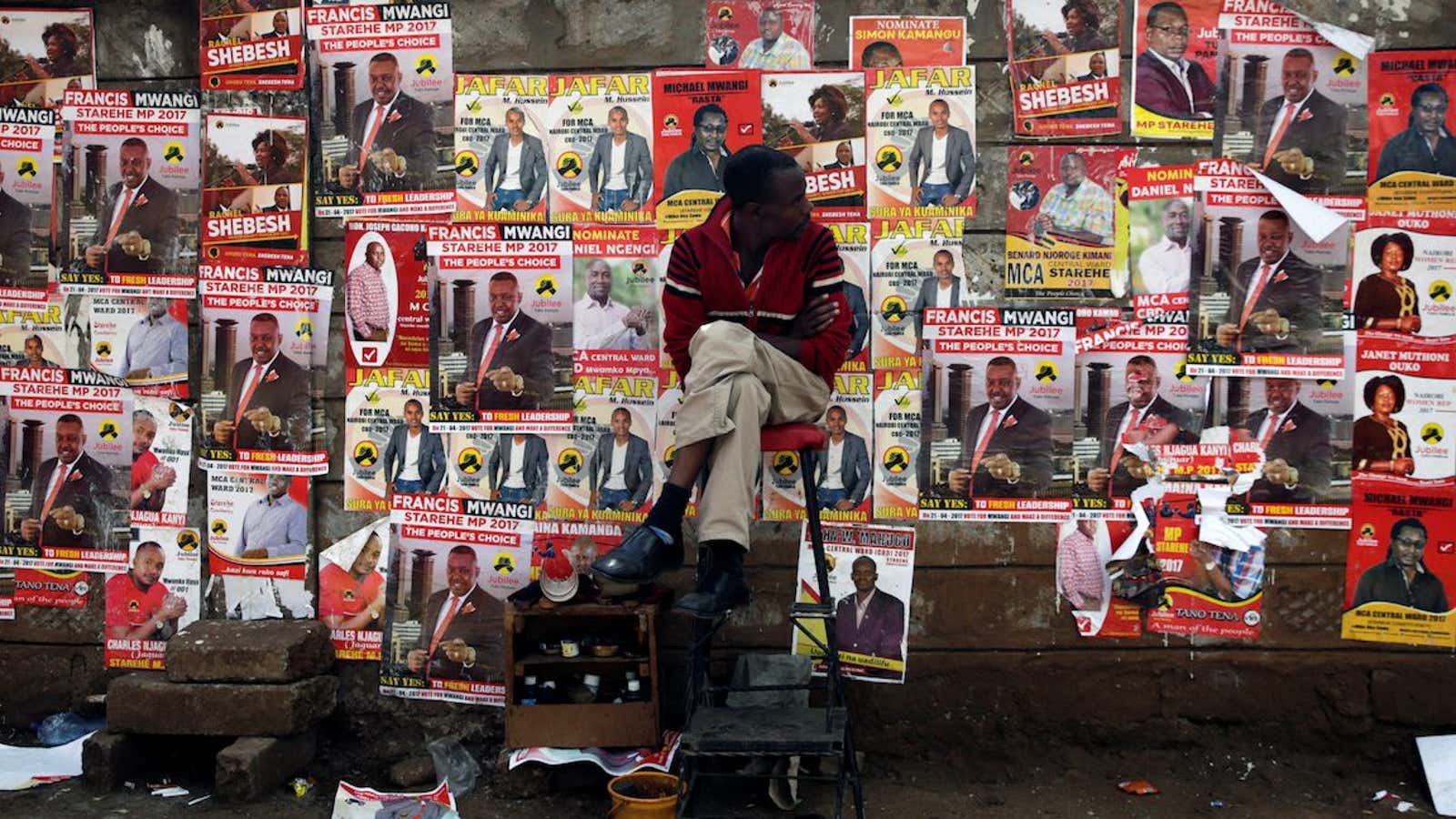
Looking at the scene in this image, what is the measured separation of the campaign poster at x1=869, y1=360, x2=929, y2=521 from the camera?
14.8ft

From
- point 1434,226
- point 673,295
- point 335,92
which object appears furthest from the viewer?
point 335,92

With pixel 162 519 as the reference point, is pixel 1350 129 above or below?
above

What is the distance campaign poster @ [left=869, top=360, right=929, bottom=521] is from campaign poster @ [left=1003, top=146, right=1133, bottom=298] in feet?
1.71

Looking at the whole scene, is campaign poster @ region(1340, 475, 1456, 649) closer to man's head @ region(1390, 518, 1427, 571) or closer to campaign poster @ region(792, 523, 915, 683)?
man's head @ region(1390, 518, 1427, 571)

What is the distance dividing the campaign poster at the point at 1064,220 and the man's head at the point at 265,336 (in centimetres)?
264

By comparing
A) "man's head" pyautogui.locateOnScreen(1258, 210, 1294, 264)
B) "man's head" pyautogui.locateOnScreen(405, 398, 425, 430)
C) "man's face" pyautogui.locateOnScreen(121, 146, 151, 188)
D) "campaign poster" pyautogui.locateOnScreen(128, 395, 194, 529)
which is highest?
"man's face" pyautogui.locateOnScreen(121, 146, 151, 188)

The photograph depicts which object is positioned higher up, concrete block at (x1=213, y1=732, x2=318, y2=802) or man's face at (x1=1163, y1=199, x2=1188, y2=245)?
man's face at (x1=1163, y1=199, x2=1188, y2=245)

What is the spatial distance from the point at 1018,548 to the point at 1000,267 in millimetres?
981

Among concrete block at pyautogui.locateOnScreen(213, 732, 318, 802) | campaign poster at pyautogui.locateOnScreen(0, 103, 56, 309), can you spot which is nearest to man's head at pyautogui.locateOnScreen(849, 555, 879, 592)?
concrete block at pyautogui.locateOnScreen(213, 732, 318, 802)

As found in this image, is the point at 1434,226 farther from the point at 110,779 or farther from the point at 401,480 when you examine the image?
the point at 110,779

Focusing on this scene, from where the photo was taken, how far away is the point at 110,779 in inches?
178

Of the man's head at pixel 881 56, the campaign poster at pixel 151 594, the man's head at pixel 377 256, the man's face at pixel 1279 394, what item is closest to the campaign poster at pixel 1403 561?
the man's face at pixel 1279 394

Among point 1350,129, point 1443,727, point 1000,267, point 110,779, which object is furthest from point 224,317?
point 1443,727

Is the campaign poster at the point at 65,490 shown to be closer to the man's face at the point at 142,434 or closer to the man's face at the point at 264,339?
the man's face at the point at 142,434
